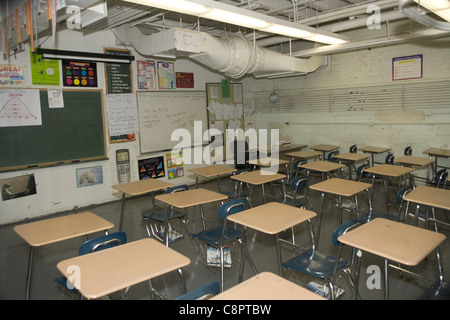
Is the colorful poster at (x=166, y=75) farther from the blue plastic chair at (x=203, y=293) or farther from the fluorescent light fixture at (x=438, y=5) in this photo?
the blue plastic chair at (x=203, y=293)

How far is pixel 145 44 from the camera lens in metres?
4.73

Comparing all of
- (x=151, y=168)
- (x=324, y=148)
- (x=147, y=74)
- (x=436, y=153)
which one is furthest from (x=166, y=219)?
(x=436, y=153)

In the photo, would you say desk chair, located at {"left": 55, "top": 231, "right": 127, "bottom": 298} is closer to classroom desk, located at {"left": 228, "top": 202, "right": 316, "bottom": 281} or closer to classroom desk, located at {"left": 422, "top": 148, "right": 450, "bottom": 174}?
classroom desk, located at {"left": 228, "top": 202, "right": 316, "bottom": 281}

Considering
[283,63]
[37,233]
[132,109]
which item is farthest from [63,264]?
[283,63]

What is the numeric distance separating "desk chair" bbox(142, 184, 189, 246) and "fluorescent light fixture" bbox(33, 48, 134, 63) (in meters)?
2.69

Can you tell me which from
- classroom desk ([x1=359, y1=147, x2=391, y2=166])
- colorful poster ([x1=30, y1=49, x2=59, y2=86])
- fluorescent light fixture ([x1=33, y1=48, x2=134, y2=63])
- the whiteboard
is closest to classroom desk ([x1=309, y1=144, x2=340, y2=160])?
classroom desk ([x1=359, y1=147, x2=391, y2=166])

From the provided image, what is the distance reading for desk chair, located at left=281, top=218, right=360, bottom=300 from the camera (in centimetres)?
235

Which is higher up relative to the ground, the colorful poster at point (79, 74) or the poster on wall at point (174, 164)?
the colorful poster at point (79, 74)

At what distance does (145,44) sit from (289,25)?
2223mm

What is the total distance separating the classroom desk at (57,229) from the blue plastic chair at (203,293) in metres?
1.19

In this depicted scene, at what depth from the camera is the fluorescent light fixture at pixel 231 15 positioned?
255 cm

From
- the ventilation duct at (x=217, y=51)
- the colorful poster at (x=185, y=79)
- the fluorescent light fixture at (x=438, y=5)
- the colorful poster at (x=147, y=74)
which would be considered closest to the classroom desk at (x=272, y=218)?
the fluorescent light fixture at (x=438, y=5)
